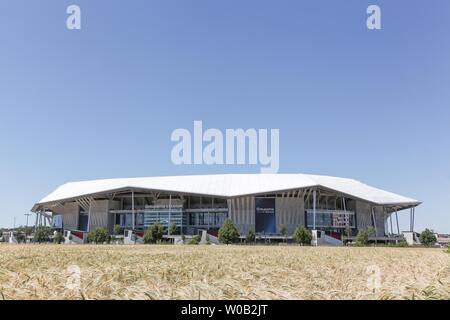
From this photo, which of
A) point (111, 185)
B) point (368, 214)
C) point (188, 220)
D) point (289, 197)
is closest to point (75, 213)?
point (111, 185)

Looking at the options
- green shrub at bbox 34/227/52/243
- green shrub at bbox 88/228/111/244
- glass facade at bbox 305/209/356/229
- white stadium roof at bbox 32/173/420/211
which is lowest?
green shrub at bbox 34/227/52/243

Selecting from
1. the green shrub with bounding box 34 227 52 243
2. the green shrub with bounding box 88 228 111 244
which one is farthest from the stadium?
the green shrub with bounding box 88 228 111 244

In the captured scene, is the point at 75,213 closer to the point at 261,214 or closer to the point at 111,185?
the point at 111,185

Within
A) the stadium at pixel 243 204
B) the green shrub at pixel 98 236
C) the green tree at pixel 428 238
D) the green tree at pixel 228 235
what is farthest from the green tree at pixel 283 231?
the green shrub at pixel 98 236

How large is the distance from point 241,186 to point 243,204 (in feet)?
14.8

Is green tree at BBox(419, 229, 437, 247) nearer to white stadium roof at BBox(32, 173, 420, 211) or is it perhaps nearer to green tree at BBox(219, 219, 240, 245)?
white stadium roof at BBox(32, 173, 420, 211)

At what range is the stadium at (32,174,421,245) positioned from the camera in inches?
3706

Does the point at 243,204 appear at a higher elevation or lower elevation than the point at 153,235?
higher

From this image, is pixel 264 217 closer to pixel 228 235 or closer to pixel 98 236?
pixel 228 235

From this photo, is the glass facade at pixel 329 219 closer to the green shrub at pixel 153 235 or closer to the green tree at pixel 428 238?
the green tree at pixel 428 238

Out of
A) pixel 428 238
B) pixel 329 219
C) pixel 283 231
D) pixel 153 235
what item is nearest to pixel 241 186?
pixel 283 231

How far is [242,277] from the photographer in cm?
611

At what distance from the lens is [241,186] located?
320ft
